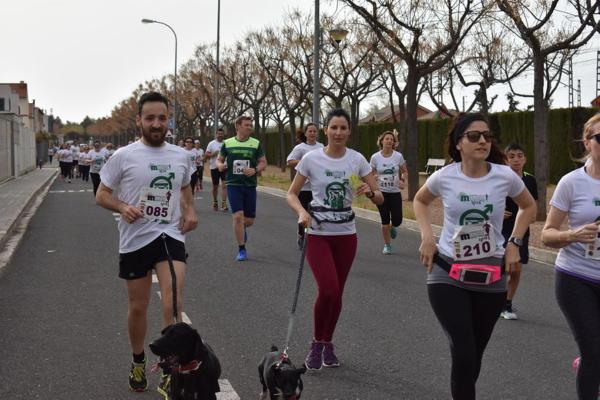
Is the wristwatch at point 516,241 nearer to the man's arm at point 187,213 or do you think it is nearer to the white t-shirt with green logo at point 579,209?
the white t-shirt with green logo at point 579,209

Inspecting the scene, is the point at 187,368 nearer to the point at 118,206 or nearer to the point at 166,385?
the point at 166,385

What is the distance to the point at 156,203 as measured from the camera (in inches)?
179

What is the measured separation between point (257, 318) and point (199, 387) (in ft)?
9.92

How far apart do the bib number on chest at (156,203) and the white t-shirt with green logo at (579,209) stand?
2266mm

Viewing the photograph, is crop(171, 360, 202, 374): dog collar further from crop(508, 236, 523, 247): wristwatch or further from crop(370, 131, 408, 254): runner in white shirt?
crop(370, 131, 408, 254): runner in white shirt

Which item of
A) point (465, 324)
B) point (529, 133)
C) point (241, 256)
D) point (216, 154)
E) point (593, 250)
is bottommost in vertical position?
point (241, 256)

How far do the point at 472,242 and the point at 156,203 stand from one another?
6.30 ft

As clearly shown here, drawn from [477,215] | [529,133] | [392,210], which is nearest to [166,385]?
[477,215]

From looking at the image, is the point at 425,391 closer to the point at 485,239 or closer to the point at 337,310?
the point at 337,310

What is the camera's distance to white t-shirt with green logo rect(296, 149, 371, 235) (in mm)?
5305

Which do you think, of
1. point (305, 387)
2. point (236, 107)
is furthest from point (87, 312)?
point (236, 107)

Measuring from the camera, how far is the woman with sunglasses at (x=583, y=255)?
372 centimetres

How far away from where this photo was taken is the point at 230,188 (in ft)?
33.8

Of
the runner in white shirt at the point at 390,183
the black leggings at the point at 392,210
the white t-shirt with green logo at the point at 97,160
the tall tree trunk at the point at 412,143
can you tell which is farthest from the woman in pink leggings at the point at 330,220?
the white t-shirt with green logo at the point at 97,160
